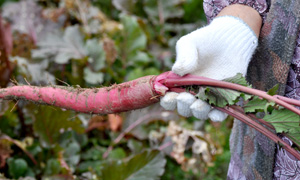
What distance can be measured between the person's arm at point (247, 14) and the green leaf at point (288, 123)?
0.27m

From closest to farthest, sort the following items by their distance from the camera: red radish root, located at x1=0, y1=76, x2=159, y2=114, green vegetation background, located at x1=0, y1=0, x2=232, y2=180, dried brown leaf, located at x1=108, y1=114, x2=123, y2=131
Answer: red radish root, located at x1=0, y1=76, x2=159, y2=114 < green vegetation background, located at x1=0, y1=0, x2=232, y2=180 < dried brown leaf, located at x1=108, y1=114, x2=123, y2=131

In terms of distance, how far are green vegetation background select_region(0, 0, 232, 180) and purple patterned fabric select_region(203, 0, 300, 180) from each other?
24.5 inches

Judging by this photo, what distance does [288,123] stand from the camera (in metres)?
0.81

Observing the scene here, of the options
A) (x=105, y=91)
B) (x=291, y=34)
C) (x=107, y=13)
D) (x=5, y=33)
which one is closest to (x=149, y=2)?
(x=107, y=13)

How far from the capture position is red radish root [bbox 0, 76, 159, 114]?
3.49 ft

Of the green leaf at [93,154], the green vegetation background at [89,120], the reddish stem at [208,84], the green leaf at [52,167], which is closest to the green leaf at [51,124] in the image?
the green vegetation background at [89,120]

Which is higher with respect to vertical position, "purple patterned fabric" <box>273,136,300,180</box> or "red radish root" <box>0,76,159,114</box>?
"red radish root" <box>0,76,159,114</box>

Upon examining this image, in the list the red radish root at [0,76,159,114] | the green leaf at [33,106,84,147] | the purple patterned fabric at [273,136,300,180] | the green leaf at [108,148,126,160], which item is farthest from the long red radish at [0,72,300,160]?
the green leaf at [108,148,126,160]

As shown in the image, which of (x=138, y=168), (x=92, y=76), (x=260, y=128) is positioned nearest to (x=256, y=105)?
(x=260, y=128)

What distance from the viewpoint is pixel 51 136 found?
1768mm

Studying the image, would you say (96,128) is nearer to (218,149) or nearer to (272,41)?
(218,149)

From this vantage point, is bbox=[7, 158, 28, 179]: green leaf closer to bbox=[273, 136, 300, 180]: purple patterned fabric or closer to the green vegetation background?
the green vegetation background

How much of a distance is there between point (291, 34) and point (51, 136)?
1.30m

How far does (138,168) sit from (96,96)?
603mm
